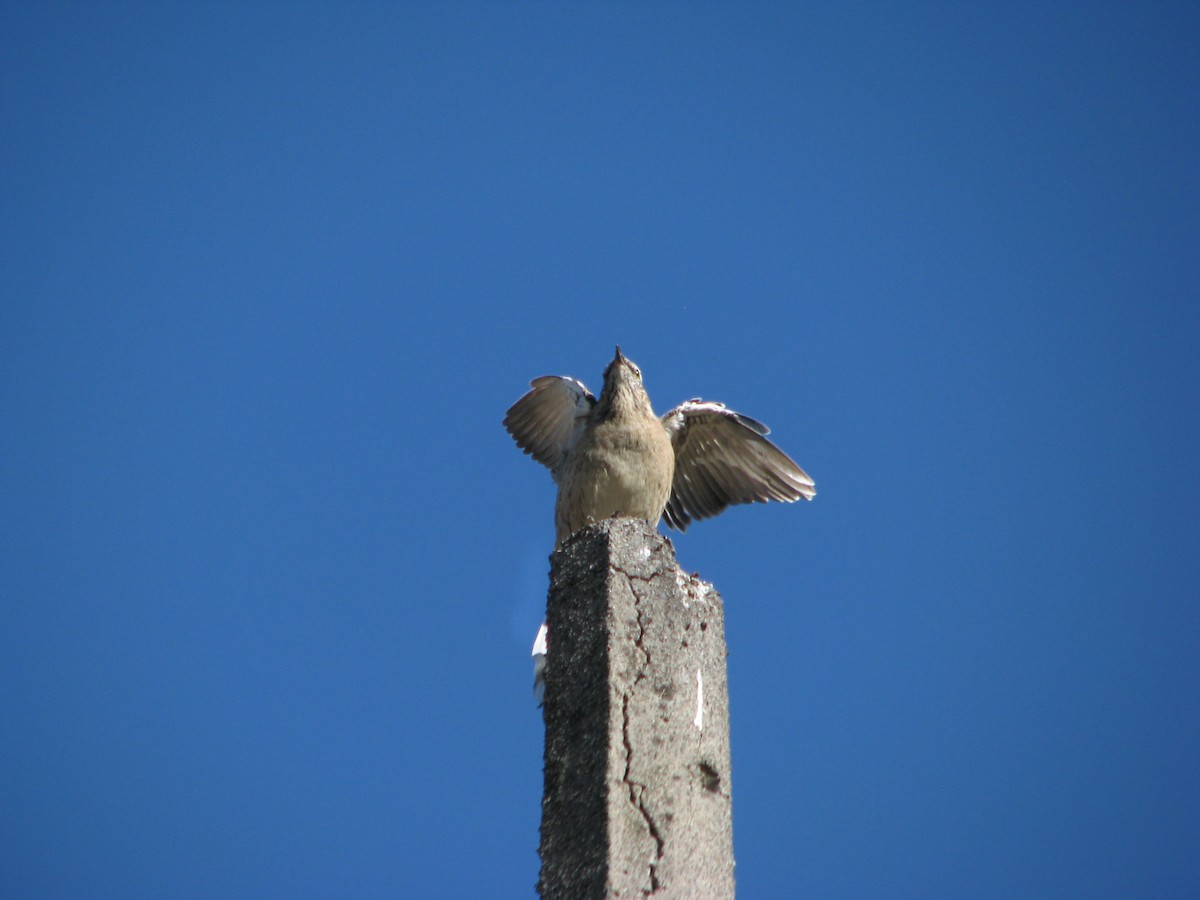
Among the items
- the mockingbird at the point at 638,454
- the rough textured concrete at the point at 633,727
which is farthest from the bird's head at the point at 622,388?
the rough textured concrete at the point at 633,727

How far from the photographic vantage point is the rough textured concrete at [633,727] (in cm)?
330

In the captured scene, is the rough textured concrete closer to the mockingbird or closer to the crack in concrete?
the crack in concrete

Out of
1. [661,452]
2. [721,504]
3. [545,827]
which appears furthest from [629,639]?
[721,504]

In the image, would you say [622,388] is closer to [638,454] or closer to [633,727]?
[638,454]

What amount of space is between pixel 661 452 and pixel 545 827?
312 centimetres

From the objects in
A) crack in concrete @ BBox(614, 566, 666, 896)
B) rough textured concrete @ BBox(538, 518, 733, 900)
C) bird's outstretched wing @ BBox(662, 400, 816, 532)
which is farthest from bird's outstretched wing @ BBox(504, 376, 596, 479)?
crack in concrete @ BBox(614, 566, 666, 896)

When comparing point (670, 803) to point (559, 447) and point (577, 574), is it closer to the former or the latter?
point (577, 574)

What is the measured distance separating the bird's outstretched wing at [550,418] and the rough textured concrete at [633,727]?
124 inches

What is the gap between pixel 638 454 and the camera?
6.27 metres

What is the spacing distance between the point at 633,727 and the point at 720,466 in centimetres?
347

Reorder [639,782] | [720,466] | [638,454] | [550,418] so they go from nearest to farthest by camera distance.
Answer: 1. [639,782]
2. [638,454]
3. [720,466]
4. [550,418]

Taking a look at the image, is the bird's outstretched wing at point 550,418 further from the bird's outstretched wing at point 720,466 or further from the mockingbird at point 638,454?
the bird's outstretched wing at point 720,466

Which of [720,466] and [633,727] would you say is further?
[720,466]

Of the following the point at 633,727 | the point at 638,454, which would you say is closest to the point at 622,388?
the point at 638,454
